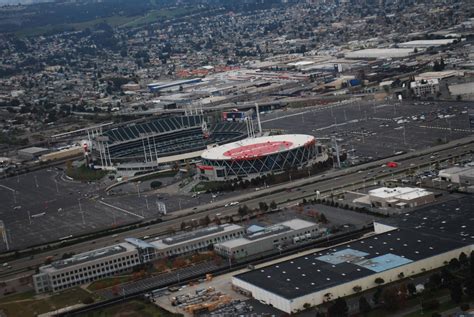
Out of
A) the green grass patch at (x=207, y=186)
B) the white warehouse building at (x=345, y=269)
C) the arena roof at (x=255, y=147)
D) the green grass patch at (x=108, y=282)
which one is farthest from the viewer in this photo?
the arena roof at (x=255, y=147)

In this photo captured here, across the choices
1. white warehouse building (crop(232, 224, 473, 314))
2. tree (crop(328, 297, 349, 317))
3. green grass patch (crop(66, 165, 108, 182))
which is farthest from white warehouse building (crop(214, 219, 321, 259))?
green grass patch (crop(66, 165, 108, 182))

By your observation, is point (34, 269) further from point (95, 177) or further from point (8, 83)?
point (8, 83)

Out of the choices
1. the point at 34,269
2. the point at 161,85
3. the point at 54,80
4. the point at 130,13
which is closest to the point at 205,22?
the point at 130,13

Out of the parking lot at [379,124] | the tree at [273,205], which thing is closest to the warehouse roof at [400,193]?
the tree at [273,205]

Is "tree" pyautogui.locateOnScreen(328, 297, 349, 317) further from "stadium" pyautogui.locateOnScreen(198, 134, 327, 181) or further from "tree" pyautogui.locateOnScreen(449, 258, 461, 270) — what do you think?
"stadium" pyautogui.locateOnScreen(198, 134, 327, 181)

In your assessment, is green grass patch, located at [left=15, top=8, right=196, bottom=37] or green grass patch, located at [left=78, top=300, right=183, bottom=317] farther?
green grass patch, located at [left=15, top=8, right=196, bottom=37]

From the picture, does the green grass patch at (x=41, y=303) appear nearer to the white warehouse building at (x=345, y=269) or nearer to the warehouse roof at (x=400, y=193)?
the white warehouse building at (x=345, y=269)
